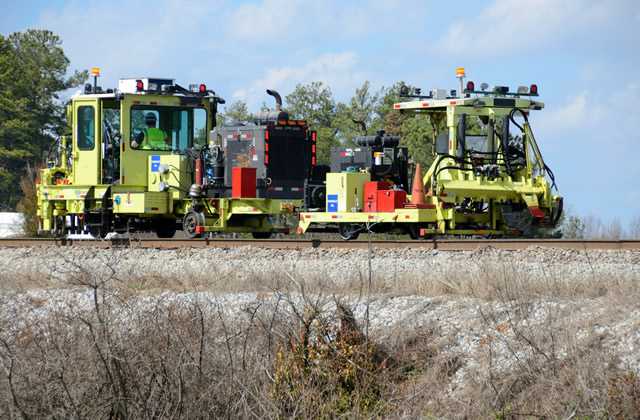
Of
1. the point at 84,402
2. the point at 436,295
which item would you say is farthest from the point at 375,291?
the point at 84,402

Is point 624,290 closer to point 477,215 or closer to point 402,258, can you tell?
point 402,258

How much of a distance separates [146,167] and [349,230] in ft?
15.7

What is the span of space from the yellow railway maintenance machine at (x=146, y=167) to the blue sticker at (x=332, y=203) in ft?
5.11

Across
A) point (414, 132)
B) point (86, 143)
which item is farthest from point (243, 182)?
point (414, 132)

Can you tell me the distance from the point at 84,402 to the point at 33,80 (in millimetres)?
49110

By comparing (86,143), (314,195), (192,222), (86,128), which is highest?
(86,128)

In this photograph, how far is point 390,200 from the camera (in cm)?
2005

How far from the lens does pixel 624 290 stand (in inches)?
424

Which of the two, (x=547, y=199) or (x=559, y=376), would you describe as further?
(x=547, y=199)

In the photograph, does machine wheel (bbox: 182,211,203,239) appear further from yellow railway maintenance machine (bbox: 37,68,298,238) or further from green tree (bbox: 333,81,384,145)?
Answer: green tree (bbox: 333,81,384,145)

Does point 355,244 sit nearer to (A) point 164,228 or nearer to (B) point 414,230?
(B) point 414,230

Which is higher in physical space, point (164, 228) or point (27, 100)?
point (27, 100)

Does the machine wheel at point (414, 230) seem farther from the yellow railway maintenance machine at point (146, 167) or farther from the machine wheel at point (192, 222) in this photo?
the machine wheel at point (192, 222)

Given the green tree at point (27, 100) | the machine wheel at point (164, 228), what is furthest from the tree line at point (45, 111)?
the machine wheel at point (164, 228)
